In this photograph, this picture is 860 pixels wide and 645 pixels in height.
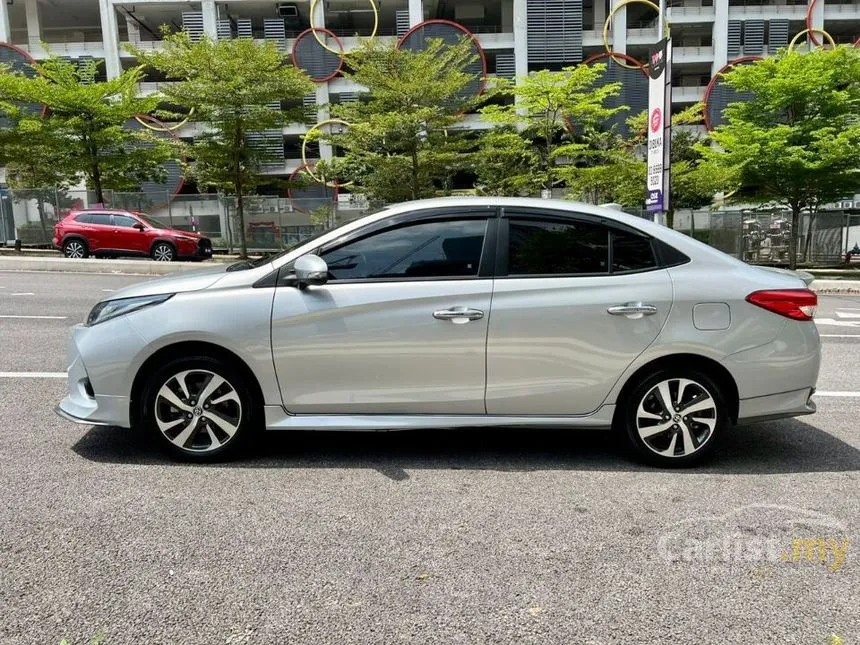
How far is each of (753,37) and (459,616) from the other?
1986 inches

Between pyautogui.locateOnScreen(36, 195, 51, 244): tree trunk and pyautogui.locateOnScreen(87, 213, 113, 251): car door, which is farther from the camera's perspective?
pyautogui.locateOnScreen(36, 195, 51, 244): tree trunk

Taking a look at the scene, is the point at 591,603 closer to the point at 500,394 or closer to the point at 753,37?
the point at 500,394

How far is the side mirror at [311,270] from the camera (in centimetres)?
403

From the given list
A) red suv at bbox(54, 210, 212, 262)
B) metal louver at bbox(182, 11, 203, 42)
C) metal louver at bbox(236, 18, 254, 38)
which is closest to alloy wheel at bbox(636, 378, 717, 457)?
red suv at bbox(54, 210, 212, 262)

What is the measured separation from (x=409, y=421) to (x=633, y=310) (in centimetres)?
151

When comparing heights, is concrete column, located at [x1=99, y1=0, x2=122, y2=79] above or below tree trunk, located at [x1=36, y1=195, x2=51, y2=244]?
above

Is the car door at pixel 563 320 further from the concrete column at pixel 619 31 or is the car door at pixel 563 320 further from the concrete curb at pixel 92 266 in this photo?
the concrete column at pixel 619 31

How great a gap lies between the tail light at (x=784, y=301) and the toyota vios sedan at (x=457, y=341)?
1 cm

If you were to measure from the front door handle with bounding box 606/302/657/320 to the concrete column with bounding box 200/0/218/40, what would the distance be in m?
44.2

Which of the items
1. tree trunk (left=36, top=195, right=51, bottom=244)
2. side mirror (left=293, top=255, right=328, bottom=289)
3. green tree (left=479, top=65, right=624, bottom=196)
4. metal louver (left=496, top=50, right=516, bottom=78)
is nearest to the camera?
side mirror (left=293, top=255, right=328, bottom=289)

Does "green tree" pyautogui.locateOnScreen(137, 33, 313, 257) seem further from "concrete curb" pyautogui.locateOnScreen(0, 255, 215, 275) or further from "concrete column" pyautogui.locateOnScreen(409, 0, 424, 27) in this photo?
"concrete column" pyautogui.locateOnScreen(409, 0, 424, 27)

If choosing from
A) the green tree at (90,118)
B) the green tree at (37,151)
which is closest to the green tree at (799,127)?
the green tree at (90,118)

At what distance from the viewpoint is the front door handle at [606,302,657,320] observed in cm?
414

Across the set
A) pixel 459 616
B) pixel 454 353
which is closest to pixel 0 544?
pixel 459 616
